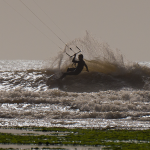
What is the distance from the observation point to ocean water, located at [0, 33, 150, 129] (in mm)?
10461

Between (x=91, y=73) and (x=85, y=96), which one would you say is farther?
(x=91, y=73)

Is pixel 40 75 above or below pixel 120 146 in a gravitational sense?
above

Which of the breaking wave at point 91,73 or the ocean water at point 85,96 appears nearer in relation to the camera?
the ocean water at point 85,96

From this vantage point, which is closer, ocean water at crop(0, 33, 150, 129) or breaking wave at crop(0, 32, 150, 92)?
ocean water at crop(0, 33, 150, 129)

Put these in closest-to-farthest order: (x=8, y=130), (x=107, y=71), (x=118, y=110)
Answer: (x=8, y=130), (x=118, y=110), (x=107, y=71)

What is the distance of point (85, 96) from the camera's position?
14578 mm

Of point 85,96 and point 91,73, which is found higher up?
point 91,73

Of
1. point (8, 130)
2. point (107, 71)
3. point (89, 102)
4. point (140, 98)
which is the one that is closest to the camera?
point (8, 130)

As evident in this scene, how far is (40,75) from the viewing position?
23438 millimetres

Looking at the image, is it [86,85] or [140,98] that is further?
[86,85]

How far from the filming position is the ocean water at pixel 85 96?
10.5 metres

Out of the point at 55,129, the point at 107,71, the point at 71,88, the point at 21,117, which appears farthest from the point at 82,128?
the point at 107,71

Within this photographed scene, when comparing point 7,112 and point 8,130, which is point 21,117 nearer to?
point 7,112

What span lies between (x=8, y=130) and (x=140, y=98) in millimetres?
8290
